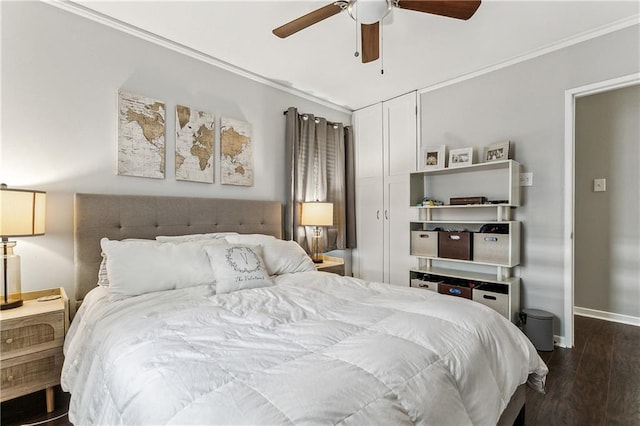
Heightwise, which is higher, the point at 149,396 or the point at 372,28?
the point at 372,28

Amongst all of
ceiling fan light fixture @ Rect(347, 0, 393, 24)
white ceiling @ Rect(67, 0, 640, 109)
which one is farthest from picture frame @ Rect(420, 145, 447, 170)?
ceiling fan light fixture @ Rect(347, 0, 393, 24)

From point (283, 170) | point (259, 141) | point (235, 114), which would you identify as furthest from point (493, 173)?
point (235, 114)

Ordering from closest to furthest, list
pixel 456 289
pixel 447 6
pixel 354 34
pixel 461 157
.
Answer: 1. pixel 447 6
2. pixel 354 34
3. pixel 456 289
4. pixel 461 157

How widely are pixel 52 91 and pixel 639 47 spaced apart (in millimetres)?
4199

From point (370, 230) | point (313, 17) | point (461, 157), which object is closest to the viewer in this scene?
point (313, 17)

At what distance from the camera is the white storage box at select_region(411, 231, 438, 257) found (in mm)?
3146

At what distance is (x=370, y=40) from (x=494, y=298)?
2.33 metres

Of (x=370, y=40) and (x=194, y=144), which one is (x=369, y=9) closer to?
(x=370, y=40)

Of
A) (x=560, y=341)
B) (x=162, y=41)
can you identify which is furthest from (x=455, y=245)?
A: (x=162, y=41)

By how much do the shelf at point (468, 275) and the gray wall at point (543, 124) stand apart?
0.20 meters

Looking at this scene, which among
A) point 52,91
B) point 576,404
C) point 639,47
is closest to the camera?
point 576,404

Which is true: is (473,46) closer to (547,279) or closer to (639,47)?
(639,47)

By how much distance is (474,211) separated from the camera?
10.3ft

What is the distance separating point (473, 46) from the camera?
264 cm
